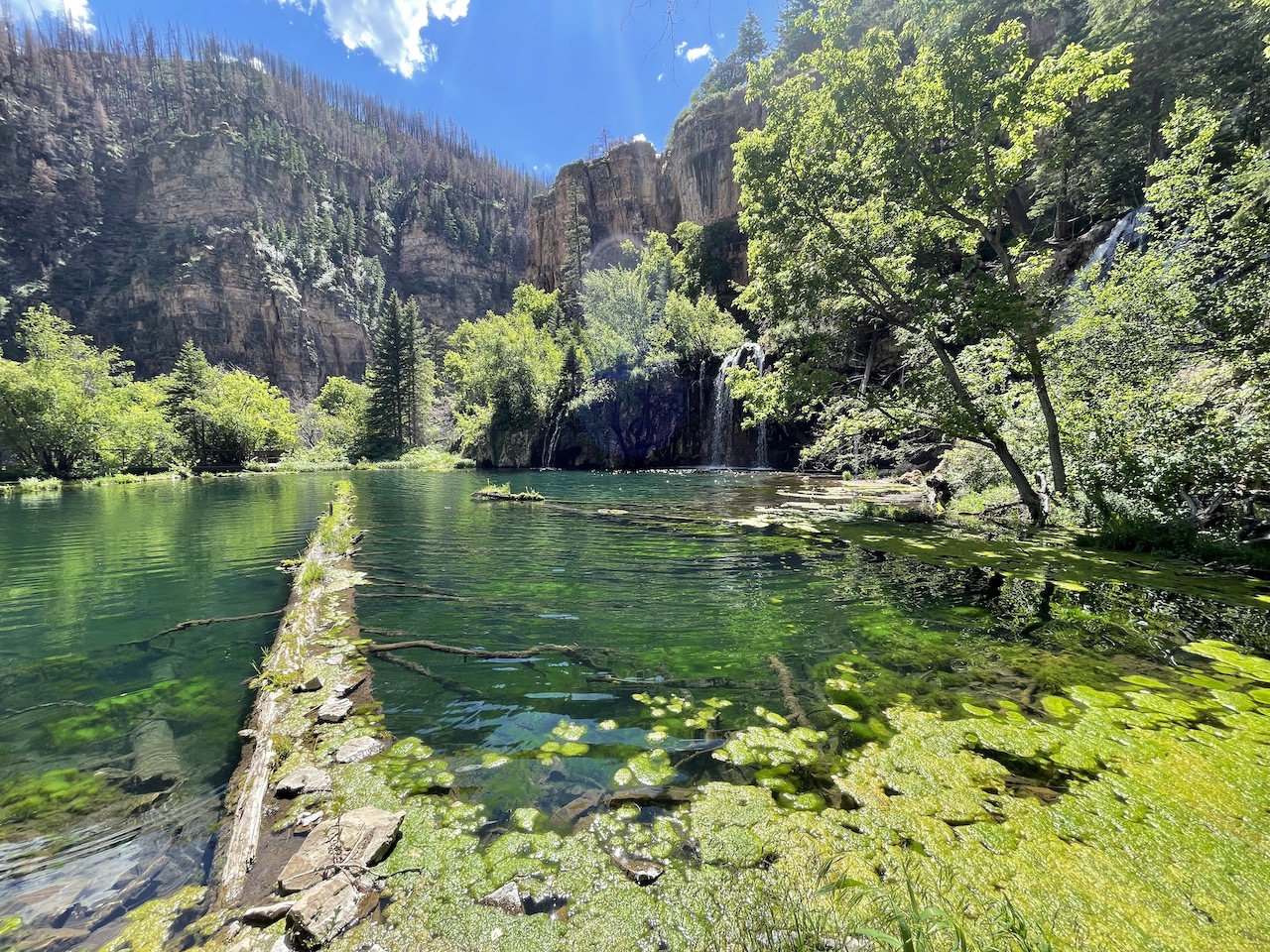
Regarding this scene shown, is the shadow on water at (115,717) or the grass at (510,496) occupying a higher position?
the grass at (510,496)

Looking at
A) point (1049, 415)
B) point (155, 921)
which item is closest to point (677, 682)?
point (155, 921)

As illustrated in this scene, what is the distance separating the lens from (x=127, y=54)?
9800 centimetres

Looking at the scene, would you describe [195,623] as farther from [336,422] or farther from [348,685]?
[336,422]

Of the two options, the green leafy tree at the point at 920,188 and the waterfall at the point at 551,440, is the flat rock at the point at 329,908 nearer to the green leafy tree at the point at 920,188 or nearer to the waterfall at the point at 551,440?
the green leafy tree at the point at 920,188

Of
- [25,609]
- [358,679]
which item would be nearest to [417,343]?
[25,609]

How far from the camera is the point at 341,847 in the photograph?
2592 millimetres

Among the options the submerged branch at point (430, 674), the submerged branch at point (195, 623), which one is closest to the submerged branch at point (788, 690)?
the submerged branch at point (430, 674)

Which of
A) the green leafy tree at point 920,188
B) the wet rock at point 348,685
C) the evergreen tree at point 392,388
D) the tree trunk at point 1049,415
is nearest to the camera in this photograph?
the wet rock at point 348,685

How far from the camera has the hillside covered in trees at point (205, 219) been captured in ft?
253

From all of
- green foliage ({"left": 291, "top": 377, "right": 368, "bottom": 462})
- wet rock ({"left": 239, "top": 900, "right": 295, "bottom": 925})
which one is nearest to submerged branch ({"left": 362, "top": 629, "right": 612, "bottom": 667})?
wet rock ({"left": 239, "top": 900, "right": 295, "bottom": 925})

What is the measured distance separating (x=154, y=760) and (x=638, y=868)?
389 cm

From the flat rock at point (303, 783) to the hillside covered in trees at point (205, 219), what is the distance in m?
97.0

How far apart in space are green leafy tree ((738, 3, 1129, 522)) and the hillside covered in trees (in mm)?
92484

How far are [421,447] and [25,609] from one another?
6002cm
